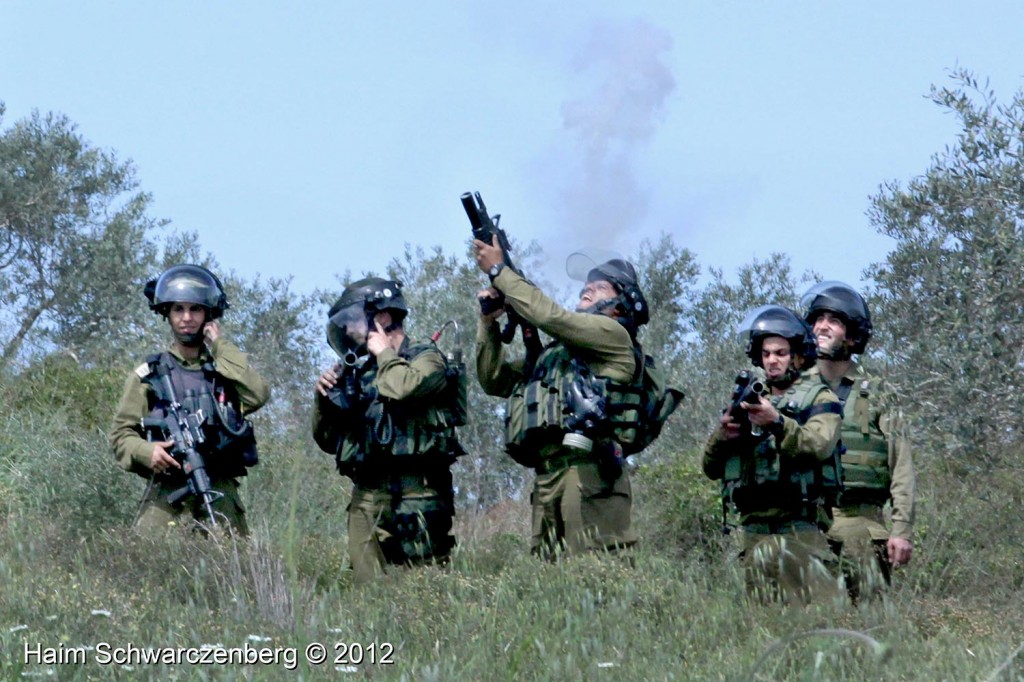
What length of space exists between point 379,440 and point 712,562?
8.62ft

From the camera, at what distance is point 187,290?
27.0ft

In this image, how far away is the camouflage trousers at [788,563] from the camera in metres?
6.65

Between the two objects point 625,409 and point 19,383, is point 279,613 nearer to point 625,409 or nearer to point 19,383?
point 625,409

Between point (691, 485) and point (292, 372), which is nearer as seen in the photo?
point (691, 485)

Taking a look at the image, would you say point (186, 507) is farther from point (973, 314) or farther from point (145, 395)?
point (973, 314)

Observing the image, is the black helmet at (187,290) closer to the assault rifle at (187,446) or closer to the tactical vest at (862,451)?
the assault rifle at (187,446)

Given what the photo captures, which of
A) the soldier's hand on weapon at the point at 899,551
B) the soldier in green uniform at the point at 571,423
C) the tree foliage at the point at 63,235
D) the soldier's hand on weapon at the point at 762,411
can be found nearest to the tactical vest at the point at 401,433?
the soldier in green uniform at the point at 571,423

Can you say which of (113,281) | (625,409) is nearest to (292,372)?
(625,409)

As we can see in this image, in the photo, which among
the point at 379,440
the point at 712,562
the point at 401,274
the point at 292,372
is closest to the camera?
the point at 379,440

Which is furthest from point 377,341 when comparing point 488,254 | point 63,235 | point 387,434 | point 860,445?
point 63,235

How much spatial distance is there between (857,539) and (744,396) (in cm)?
128

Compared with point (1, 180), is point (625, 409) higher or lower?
lower

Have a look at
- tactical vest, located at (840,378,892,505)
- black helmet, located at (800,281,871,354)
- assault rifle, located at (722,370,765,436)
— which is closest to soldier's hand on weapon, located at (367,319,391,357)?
assault rifle, located at (722,370,765,436)

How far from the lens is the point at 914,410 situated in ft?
23.8
